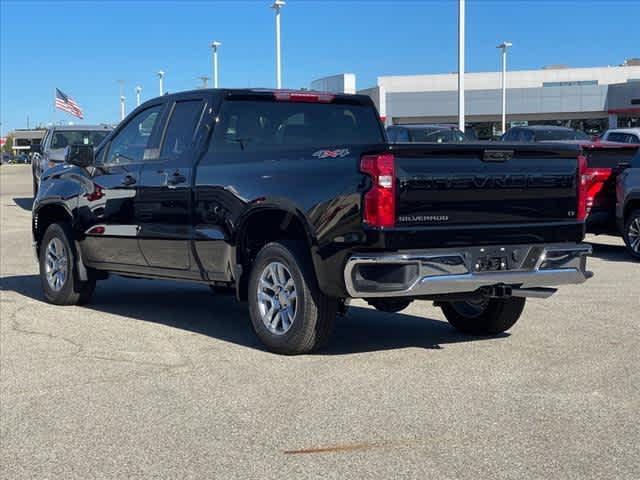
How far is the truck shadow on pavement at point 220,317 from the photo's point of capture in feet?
25.7

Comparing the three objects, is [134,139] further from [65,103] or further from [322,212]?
[65,103]

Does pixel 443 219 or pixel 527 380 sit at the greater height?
pixel 443 219

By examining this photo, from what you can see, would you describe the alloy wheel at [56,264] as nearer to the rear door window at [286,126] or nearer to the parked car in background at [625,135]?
the rear door window at [286,126]

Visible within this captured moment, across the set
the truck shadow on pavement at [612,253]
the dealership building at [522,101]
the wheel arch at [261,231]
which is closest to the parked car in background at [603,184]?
the truck shadow on pavement at [612,253]

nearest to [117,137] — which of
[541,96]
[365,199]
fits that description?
[365,199]

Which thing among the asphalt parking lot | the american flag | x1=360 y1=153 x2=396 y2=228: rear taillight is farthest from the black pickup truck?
the american flag

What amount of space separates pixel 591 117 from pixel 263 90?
238 feet

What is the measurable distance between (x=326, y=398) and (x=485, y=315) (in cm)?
245

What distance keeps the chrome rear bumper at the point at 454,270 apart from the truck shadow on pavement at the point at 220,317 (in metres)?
1.02

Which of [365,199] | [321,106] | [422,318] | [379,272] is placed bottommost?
[422,318]

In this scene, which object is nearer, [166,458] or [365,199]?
[166,458]

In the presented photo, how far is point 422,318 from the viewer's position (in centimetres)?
905

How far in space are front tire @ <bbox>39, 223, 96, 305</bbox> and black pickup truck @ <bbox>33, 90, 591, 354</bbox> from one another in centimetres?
52

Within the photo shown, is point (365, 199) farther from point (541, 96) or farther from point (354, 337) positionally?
point (541, 96)
